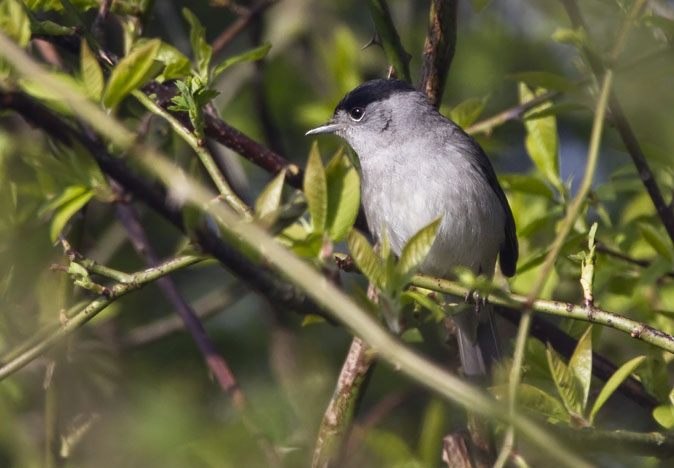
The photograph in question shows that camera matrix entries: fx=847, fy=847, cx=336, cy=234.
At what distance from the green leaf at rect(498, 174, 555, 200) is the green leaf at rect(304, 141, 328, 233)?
61.1 inches

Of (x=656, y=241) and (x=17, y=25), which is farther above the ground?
(x=17, y=25)

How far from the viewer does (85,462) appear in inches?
95.0

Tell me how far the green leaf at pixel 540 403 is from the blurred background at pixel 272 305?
11 cm

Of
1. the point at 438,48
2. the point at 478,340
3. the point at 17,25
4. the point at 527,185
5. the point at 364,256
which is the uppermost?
the point at 17,25

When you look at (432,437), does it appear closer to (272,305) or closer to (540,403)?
(540,403)

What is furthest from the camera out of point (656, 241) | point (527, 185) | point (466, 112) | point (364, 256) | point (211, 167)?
point (466, 112)

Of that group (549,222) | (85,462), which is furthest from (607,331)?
(85,462)

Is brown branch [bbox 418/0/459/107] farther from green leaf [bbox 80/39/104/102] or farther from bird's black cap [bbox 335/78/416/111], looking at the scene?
green leaf [bbox 80/39/104/102]

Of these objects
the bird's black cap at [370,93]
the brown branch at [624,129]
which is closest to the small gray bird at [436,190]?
the bird's black cap at [370,93]

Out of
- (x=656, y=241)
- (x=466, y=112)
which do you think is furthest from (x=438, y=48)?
(x=656, y=241)

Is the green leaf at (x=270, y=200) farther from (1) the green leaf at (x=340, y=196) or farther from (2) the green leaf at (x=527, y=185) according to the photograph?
(2) the green leaf at (x=527, y=185)

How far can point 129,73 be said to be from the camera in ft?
Result: 5.83

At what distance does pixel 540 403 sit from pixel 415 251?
0.67 meters

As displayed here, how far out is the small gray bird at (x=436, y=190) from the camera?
12.3ft
